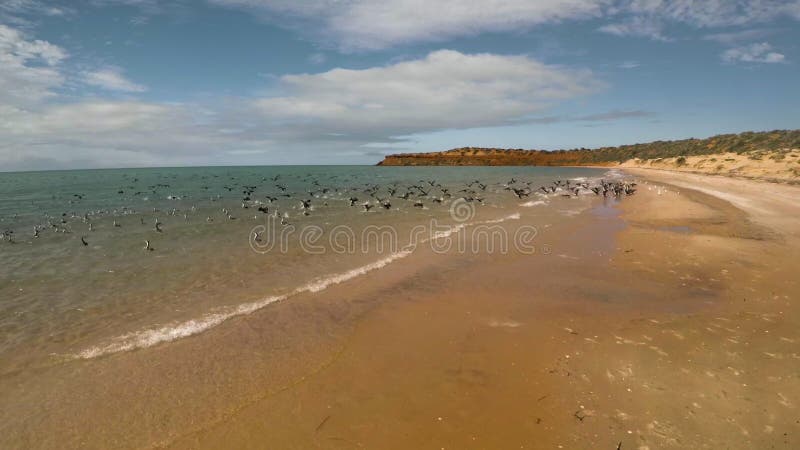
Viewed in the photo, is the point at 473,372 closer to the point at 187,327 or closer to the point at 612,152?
the point at 187,327

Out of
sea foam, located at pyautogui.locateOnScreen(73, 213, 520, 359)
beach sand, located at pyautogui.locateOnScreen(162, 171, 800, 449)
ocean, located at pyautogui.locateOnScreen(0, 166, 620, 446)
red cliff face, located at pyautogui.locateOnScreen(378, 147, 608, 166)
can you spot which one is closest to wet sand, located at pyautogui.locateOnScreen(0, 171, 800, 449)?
beach sand, located at pyautogui.locateOnScreen(162, 171, 800, 449)

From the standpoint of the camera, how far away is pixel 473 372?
23.0ft

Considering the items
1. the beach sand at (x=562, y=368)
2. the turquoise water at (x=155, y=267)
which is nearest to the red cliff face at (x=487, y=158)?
the turquoise water at (x=155, y=267)

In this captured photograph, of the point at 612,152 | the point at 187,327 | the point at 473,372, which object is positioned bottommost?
the point at 473,372

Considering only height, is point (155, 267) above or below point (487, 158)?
below

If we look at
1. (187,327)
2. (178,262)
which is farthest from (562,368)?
(178,262)

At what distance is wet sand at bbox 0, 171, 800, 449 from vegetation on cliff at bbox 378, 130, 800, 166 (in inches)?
2426

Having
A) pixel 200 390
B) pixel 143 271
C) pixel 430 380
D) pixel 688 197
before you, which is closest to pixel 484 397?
pixel 430 380

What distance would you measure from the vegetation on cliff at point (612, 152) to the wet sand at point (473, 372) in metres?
61.6

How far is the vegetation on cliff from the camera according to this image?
6681 centimetres

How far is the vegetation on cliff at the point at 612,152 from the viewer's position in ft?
219

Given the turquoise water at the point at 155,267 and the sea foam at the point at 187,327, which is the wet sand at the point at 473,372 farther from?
the turquoise water at the point at 155,267

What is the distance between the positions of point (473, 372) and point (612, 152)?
152128mm

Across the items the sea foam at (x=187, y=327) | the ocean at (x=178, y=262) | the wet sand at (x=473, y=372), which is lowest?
the wet sand at (x=473, y=372)
